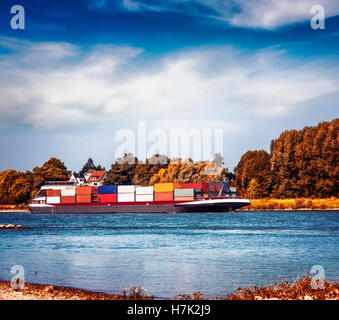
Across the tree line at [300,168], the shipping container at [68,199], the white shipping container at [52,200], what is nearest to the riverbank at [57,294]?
the tree line at [300,168]

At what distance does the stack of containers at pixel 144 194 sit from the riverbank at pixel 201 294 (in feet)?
238

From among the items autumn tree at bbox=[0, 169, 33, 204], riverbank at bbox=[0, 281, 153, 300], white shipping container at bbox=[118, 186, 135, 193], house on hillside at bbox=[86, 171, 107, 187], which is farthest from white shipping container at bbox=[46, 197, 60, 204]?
riverbank at bbox=[0, 281, 153, 300]

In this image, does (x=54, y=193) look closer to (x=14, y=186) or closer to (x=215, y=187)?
(x=14, y=186)

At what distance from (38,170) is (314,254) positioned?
113 meters

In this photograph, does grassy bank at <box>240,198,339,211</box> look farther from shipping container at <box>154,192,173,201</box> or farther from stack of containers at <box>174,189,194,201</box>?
shipping container at <box>154,192,173,201</box>

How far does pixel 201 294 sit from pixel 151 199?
7686cm

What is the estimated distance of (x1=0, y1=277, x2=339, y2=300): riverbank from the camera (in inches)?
478

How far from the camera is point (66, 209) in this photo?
9881 cm

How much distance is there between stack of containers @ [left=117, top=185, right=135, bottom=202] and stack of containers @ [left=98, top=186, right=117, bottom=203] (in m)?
1.16

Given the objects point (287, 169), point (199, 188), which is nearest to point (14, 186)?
point (199, 188)

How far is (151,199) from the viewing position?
89.4 meters

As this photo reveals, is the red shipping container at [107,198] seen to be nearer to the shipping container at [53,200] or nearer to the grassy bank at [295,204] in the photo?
the shipping container at [53,200]
